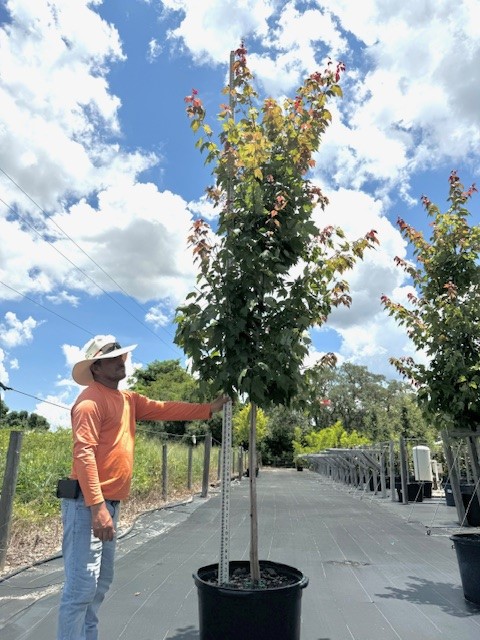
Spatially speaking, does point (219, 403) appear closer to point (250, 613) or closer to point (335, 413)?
point (250, 613)

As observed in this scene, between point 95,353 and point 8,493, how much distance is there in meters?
3.02

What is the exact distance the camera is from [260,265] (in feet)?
10.3

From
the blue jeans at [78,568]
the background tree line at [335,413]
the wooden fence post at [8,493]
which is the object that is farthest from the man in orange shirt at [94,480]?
the background tree line at [335,413]

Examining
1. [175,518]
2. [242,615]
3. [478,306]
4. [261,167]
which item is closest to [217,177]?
[261,167]

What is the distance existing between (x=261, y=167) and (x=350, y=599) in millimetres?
3492

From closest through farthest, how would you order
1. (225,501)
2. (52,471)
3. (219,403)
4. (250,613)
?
(250,613), (225,501), (219,403), (52,471)

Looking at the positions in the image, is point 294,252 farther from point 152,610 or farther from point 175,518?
point 175,518

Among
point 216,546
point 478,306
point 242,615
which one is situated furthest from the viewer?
point 216,546

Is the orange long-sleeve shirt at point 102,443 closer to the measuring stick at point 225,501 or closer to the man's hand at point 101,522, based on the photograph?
the man's hand at point 101,522

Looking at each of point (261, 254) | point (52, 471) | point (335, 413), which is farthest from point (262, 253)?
point (335, 413)

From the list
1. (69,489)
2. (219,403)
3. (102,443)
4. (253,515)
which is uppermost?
(219,403)

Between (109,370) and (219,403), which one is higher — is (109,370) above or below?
above

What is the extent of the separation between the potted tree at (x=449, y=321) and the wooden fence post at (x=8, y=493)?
13.0ft

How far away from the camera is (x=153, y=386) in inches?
2008
